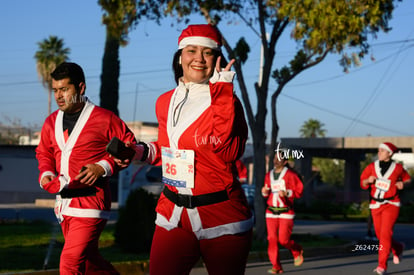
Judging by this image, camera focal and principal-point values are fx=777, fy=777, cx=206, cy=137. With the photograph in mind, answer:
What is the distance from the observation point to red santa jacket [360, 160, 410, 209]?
11961 millimetres

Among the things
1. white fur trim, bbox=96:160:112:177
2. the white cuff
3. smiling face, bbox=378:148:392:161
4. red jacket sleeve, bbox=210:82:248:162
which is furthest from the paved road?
the white cuff

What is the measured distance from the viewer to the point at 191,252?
14.5ft

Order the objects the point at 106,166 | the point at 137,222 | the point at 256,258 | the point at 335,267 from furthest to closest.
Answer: the point at 256,258, the point at 137,222, the point at 335,267, the point at 106,166

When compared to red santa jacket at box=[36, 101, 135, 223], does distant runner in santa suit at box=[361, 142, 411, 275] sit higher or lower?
lower

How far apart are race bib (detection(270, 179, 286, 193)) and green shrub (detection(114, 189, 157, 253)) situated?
6.96ft

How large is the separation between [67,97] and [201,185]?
2.51 meters

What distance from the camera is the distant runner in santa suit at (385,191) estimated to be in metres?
11.9

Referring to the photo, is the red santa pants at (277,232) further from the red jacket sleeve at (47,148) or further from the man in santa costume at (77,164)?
the red jacket sleeve at (47,148)

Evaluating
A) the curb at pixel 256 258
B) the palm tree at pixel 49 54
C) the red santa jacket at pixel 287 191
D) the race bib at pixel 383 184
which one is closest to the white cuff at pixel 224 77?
the curb at pixel 256 258

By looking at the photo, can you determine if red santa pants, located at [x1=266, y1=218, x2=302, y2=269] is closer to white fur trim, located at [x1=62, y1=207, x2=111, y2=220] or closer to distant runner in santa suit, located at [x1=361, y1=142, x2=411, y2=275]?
distant runner in santa suit, located at [x1=361, y1=142, x2=411, y2=275]

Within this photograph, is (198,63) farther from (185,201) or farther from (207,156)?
(185,201)

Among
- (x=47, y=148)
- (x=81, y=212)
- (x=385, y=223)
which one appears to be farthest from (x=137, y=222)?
(x=81, y=212)

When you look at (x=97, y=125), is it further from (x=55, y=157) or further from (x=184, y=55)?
(x=184, y=55)

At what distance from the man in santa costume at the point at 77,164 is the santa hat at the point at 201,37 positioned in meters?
1.67
